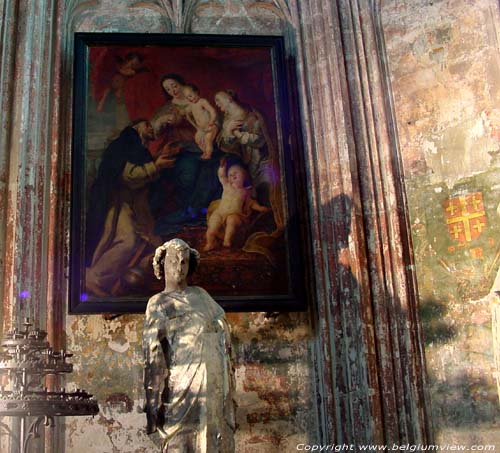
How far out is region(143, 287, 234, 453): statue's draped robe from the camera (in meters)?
5.60

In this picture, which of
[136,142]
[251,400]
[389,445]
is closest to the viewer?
[389,445]

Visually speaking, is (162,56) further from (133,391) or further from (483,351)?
(483,351)

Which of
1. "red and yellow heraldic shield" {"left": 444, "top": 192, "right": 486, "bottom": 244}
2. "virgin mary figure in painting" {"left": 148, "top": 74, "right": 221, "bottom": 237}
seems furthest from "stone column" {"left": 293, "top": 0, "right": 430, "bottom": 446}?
"virgin mary figure in painting" {"left": 148, "top": 74, "right": 221, "bottom": 237}

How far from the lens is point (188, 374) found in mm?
5762

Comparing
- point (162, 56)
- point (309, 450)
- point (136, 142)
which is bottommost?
point (309, 450)

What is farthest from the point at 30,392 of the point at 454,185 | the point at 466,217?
the point at 454,185

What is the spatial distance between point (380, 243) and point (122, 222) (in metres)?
2.53

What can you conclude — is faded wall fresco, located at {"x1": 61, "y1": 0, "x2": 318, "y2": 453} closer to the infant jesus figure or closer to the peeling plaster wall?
the peeling plaster wall

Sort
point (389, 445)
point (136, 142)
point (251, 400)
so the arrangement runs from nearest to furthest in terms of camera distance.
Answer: point (389, 445), point (251, 400), point (136, 142)

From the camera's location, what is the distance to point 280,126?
8.58m

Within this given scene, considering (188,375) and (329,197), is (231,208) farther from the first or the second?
(188,375)

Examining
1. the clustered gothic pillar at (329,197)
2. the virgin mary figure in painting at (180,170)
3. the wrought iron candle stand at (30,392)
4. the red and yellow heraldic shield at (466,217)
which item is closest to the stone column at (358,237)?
the clustered gothic pillar at (329,197)

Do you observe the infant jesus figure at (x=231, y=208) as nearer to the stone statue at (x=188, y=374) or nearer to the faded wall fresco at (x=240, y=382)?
the faded wall fresco at (x=240, y=382)

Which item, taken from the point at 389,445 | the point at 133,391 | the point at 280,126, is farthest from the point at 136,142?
the point at 389,445
